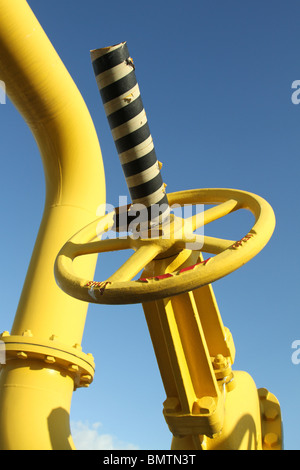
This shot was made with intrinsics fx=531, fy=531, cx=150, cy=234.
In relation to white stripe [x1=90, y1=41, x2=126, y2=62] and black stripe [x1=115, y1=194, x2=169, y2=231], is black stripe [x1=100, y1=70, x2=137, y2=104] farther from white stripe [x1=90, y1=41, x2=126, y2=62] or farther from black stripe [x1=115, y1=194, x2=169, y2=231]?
black stripe [x1=115, y1=194, x2=169, y2=231]

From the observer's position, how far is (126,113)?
2439 millimetres

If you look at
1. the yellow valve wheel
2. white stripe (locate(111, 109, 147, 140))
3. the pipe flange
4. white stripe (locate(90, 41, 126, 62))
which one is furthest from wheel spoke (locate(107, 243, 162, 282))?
the pipe flange

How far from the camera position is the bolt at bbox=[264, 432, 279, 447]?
3455mm

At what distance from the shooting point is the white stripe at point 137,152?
257 cm

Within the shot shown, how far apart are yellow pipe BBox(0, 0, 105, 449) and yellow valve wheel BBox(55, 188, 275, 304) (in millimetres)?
981

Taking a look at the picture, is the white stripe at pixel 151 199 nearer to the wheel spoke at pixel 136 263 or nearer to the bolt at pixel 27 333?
the wheel spoke at pixel 136 263

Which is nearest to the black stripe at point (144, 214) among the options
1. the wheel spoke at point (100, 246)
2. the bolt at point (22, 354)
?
the wheel spoke at point (100, 246)

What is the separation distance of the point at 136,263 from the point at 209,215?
1.56 ft

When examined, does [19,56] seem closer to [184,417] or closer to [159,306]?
[159,306]

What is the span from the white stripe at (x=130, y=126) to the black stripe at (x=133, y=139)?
17 mm

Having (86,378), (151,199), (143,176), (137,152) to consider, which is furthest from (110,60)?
(86,378)

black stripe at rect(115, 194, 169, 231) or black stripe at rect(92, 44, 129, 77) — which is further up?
black stripe at rect(92, 44, 129, 77)

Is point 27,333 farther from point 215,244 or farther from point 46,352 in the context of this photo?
point 215,244
